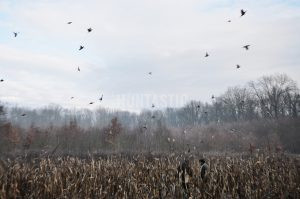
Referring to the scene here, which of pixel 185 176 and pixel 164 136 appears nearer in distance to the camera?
pixel 185 176

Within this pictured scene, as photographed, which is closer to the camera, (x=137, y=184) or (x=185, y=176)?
(x=185, y=176)

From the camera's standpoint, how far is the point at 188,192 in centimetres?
550

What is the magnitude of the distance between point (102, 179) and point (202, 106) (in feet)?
334

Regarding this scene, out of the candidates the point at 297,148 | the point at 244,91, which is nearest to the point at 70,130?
the point at 297,148

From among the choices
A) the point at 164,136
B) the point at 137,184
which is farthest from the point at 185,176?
the point at 164,136

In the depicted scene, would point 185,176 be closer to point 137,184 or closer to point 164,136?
point 137,184

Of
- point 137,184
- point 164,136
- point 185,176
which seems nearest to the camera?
point 185,176

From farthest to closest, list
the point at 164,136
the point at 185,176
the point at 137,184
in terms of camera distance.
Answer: the point at 164,136, the point at 137,184, the point at 185,176

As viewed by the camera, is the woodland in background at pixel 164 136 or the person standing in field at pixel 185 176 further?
the woodland in background at pixel 164 136

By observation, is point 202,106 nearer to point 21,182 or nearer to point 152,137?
point 152,137

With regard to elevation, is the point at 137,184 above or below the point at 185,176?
below

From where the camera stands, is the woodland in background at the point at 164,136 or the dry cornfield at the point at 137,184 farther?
the woodland in background at the point at 164,136

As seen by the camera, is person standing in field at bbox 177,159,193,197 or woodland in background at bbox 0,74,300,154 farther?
woodland in background at bbox 0,74,300,154

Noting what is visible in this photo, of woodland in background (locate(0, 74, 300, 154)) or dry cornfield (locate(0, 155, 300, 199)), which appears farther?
woodland in background (locate(0, 74, 300, 154))
